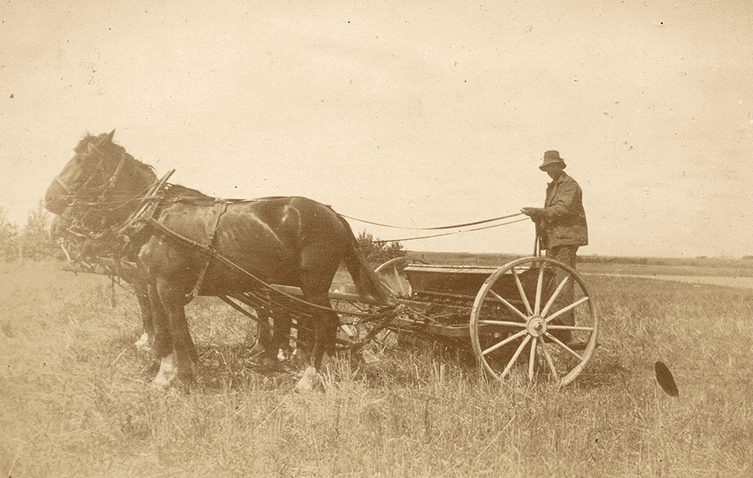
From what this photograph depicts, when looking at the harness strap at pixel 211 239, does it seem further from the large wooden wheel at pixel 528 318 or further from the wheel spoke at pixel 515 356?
the wheel spoke at pixel 515 356

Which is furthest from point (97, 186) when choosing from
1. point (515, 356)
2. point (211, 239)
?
point (515, 356)

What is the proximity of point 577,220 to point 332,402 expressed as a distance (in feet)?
10.7

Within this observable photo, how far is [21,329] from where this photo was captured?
7.42 meters

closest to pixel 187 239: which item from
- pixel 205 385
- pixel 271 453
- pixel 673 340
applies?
pixel 205 385

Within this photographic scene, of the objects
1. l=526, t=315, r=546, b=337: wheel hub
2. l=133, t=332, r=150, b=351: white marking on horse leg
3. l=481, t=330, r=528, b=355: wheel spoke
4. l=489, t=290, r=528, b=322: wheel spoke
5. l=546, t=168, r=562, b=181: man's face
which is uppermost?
l=546, t=168, r=562, b=181: man's face

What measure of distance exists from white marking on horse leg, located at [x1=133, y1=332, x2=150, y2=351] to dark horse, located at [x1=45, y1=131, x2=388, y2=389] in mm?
1194

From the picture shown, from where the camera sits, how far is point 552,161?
19.4 ft

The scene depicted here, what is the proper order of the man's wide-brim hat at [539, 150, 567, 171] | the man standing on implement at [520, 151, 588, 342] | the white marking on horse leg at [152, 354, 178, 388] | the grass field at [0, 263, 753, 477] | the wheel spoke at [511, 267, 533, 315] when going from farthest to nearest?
the man's wide-brim hat at [539, 150, 567, 171] < the man standing on implement at [520, 151, 588, 342] < the white marking on horse leg at [152, 354, 178, 388] < the wheel spoke at [511, 267, 533, 315] < the grass field at [0, 263, 753, 477]

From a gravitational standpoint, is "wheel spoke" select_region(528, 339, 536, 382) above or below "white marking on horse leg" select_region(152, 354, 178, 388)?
above

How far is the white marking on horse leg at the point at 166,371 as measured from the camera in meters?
5.24

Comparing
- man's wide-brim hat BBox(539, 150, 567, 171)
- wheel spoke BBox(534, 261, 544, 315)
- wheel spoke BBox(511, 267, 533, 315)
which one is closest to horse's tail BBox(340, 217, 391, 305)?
wheel spoke BBox(511, 267, 533, 315)

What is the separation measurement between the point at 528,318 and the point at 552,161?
1.82 meters

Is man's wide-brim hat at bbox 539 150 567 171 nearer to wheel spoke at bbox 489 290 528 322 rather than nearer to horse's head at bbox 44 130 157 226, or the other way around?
wheel spoke at bbox 489 290 528 322

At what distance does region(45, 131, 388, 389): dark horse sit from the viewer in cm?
523
